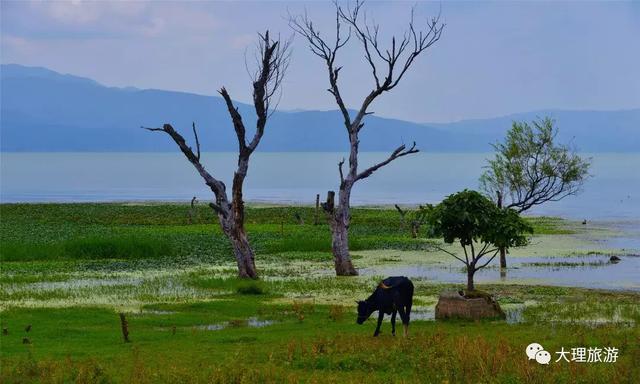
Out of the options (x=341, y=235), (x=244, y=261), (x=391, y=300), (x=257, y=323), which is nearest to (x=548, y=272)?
(x=341, y=235)

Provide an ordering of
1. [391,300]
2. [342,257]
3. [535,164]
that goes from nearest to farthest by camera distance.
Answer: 1. [391,300]
2. [342,257]
3. [535,164]

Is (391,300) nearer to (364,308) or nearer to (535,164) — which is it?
(364,308)

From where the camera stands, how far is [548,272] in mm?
44031

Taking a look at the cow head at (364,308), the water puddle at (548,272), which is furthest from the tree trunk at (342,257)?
the cow head at (364,308)

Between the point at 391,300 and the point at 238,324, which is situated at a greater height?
the point at 391,300

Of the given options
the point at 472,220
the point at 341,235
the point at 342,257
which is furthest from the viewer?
the point at 341,235

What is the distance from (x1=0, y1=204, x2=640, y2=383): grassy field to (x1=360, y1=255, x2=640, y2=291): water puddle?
260 centimetres

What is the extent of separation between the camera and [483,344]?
2016cm

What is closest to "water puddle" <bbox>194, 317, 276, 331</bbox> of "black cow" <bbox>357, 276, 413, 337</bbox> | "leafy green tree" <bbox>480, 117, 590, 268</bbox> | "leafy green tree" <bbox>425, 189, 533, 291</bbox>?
"black cow" <bbox>357, 276, 413, 337</bbox>

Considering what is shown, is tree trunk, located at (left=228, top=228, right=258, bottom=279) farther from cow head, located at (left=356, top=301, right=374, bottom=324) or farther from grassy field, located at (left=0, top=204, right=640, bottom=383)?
cow head, located at (left=356, top=301, right=374, bottom=324)

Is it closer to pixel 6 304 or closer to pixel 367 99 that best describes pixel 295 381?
pixel 6 304

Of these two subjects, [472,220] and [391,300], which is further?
[472,220]

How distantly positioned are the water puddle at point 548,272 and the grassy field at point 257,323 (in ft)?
8.54

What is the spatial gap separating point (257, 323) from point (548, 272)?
2161 cm
